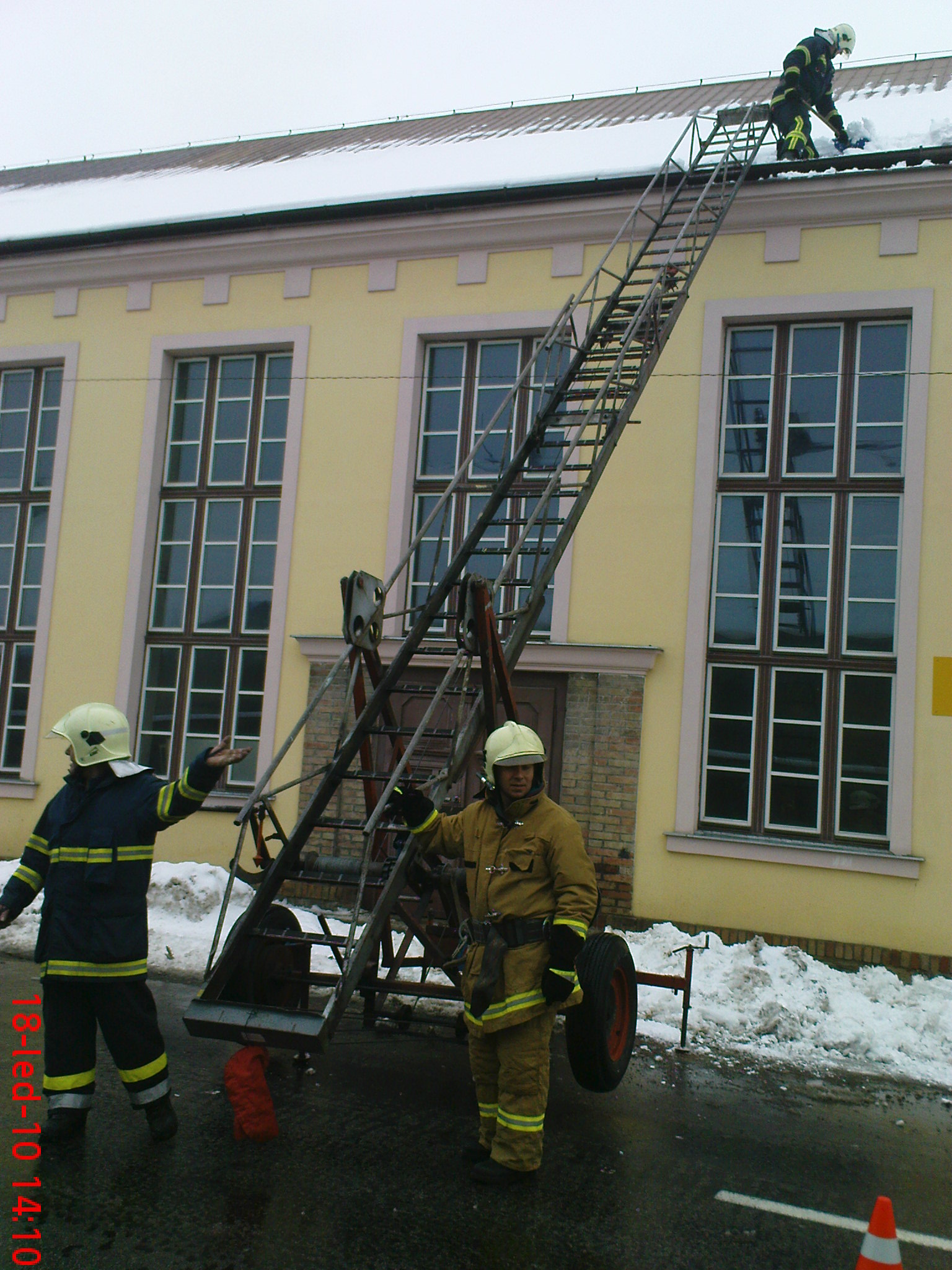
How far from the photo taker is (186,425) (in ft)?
35.9

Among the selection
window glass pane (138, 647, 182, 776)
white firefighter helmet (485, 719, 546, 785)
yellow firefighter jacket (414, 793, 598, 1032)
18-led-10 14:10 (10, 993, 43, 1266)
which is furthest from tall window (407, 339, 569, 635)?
yellow firefighter jacket (414, 793, 598, 1032)

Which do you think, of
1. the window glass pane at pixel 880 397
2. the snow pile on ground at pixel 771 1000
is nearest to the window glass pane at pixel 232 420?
the snow pile on ground at pixel 771 1000

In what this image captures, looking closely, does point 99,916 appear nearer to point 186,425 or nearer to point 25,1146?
point 25,1146

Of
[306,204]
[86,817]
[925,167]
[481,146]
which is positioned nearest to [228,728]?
[306,204]

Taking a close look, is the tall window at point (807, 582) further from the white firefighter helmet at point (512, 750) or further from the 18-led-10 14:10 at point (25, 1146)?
the 18-led-10 14:10 at point (25, 1146)

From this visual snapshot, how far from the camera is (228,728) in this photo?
10352mm

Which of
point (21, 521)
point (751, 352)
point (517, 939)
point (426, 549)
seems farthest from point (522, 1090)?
point (21, 521)

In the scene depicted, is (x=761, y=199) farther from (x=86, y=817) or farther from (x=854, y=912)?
(x=86, y=817)

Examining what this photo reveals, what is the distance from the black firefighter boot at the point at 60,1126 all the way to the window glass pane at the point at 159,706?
6.34 m

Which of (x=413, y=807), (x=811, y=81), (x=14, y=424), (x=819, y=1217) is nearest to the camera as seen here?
(x=819, y=1217)

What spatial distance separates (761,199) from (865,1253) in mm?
8346

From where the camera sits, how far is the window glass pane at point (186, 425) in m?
10.9

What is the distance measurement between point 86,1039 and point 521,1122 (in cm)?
186

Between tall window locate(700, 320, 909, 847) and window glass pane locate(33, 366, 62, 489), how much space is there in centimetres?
723
